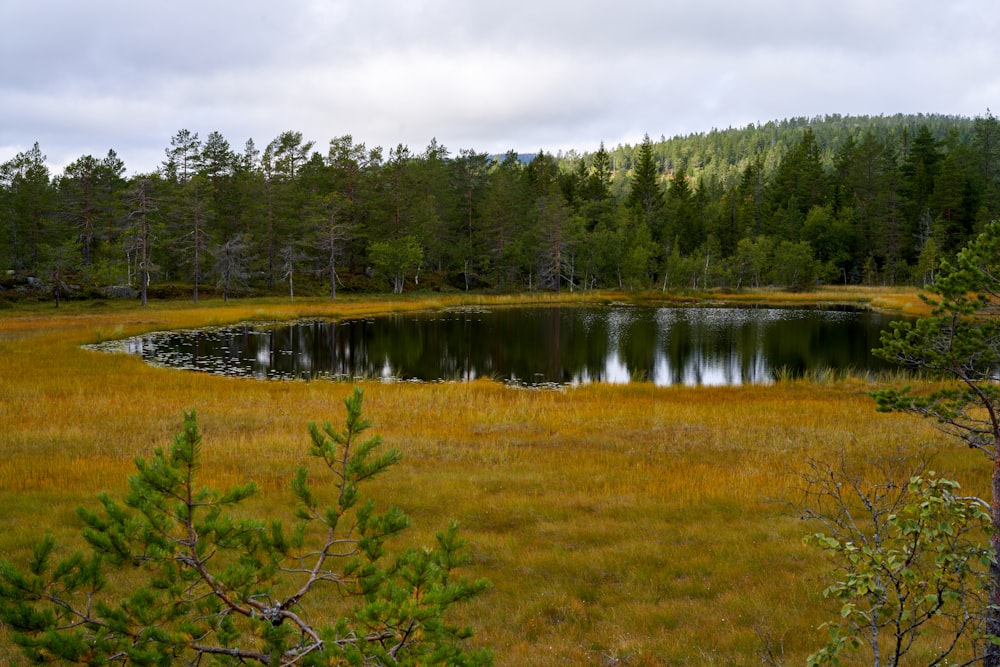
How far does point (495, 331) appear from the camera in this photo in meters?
50.9

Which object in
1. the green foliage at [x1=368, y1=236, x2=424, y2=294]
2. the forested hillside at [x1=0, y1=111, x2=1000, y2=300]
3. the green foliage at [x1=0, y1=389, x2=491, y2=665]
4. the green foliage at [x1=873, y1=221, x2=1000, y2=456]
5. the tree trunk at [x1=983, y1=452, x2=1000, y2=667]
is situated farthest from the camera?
the green foliage at [x1=368, y1=236, x2=424, y2=294]

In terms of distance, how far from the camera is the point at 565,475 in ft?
42.3

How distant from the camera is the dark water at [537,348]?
32938mm

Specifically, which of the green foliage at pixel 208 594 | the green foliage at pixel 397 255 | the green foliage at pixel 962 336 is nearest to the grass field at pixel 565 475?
the green foliage at pixel 962 336

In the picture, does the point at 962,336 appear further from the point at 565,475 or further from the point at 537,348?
the point at 537,348

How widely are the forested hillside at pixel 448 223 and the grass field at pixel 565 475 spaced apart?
4528 cm

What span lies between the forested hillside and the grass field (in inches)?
1783

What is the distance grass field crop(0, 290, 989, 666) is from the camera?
720 cm

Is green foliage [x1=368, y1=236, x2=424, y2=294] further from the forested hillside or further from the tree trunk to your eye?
the tree trunk

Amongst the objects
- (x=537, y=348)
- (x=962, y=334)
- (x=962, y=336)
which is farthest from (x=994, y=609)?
(x=537, y=348)

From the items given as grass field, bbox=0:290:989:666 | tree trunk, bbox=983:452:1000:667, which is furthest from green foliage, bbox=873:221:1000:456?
grass field, bbox=0:290:989:666

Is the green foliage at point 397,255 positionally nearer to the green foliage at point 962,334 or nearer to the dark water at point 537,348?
the dark water at point 537,348

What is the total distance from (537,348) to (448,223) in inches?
2100

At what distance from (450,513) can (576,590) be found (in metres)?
3.21
